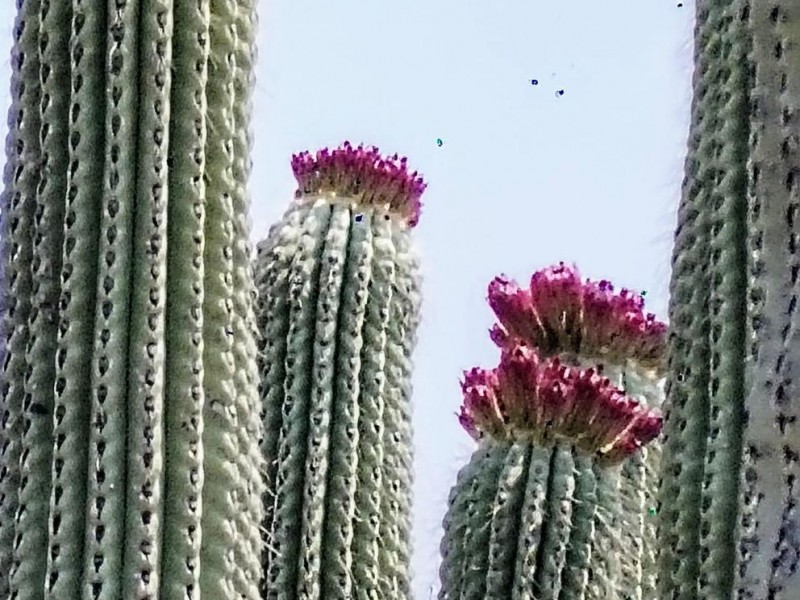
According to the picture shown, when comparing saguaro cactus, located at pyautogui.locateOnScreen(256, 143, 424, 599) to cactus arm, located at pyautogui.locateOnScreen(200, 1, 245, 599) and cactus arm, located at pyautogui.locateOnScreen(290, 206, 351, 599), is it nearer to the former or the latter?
cactus arm, located at pyautogui.locateOnScreen(290, 206, 351, 599)

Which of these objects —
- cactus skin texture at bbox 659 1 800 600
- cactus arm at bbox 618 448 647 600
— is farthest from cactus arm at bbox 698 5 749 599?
cactus arm at bbox 618 448 647 600

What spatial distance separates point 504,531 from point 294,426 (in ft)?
1.17

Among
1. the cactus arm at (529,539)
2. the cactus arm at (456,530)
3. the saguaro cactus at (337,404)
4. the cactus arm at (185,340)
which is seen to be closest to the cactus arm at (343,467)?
the saguaro cactus at (337,404)

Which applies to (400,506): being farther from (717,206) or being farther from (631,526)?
(717,206)

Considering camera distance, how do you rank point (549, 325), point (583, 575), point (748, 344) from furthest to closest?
point (549, 325) → point (583, 575) → point (748, 344)

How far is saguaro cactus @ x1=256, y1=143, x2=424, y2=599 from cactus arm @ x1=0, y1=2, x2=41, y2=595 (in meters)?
0.73

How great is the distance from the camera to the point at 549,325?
106 inches

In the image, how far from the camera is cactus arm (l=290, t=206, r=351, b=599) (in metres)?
2.42

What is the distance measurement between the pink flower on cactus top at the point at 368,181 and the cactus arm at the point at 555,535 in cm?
62

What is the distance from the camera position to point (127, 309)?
1.67 m

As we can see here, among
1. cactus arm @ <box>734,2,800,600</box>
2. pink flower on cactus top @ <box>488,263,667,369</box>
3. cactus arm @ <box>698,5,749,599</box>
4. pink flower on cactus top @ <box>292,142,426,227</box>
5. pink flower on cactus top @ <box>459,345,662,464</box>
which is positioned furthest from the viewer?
pink flower on cactus top @ <box>292,142,426,227</box>

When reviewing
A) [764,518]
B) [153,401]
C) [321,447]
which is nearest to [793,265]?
[764,518]

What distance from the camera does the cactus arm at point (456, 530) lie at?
7.87 feet

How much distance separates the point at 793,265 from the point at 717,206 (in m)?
0.40
